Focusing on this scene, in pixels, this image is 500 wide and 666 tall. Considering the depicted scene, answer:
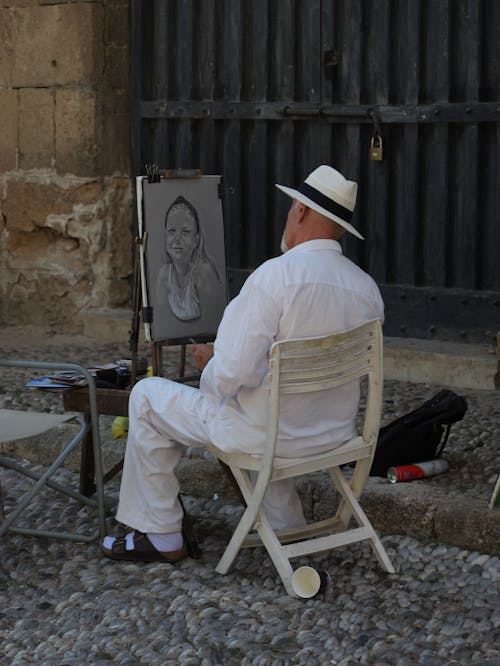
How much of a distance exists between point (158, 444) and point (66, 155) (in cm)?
402

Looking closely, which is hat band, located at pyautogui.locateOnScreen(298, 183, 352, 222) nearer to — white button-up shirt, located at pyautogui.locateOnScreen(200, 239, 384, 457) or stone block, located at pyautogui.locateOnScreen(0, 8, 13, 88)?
white button-up shirt, located at pyautogui.locateOnScreen(200, 239, 384, 457)

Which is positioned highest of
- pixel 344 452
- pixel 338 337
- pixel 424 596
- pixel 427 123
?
pixel 427 123

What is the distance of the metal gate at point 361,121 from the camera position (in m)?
6.84

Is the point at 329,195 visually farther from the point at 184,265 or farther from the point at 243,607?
the point at 243,607

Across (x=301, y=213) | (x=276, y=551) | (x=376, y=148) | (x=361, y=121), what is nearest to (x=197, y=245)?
(x=301, y=213)

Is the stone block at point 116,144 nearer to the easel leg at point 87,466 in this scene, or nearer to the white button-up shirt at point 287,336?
the easel leg at point 87,466

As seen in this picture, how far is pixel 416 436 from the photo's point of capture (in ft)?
17.2

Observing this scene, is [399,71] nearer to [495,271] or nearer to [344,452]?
[495,271]

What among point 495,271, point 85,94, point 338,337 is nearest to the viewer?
point 338,337

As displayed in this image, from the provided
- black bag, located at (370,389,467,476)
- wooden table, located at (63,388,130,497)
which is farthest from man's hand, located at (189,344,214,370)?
black bag, located at (370,389,467,476)

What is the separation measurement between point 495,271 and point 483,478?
6.18ft

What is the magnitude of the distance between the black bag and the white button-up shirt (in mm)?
808

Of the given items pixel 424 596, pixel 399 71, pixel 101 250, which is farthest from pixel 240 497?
pixel 101 250

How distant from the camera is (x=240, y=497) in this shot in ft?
15.7
